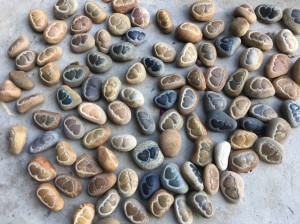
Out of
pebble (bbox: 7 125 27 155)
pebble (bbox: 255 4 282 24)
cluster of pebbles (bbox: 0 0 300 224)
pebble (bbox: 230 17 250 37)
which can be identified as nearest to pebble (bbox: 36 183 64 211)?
cluster of pebbles (bbox: 0 0 300 224)

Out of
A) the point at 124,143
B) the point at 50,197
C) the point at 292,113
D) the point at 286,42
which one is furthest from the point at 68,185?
the point at 286,42

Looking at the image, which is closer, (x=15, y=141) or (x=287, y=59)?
(x=15, y=141)

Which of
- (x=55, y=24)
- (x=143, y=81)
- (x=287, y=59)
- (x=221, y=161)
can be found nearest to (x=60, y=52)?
(x=55, y=24)

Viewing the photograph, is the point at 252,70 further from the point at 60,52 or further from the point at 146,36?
the point at 60,52

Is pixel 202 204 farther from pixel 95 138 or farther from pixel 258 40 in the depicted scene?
pixel 258 40

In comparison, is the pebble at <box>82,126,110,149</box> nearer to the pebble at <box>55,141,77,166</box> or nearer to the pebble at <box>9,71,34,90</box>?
the pebble at <box>55,141,77,166</box>

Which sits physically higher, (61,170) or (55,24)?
(55,24)

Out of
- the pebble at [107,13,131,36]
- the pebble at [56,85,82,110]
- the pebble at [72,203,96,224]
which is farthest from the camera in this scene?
the pebble at [107,13,131,36]
